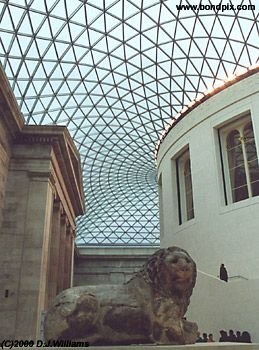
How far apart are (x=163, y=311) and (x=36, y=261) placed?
45.0 feet

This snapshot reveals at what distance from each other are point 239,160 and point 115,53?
16361 mm

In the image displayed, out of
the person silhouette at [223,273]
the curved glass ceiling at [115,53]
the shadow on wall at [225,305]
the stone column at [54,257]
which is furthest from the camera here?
the curved glass ceiling at [115,53]

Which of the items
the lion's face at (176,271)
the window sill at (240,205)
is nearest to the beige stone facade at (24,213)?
the lion's face at (176,271)

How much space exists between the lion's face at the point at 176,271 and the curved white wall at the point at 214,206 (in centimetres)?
2043

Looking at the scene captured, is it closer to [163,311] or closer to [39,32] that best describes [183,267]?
[163,311]

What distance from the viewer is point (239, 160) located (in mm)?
30531

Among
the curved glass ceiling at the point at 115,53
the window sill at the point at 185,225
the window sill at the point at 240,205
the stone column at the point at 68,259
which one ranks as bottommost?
the stone column at the point at 68,259

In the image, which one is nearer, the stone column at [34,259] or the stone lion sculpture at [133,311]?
the stone lion sculpture at [133,311]

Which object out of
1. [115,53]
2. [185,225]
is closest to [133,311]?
[185,225]

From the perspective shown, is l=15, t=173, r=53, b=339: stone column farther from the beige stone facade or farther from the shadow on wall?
the shadow on wall

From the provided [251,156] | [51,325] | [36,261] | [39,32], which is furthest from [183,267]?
[39,32]

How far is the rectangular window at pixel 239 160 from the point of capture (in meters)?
28.6

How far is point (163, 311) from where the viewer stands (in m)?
6.27

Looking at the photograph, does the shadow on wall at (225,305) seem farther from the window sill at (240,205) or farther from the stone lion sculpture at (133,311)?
the stone lion sculpture at (133,311)
